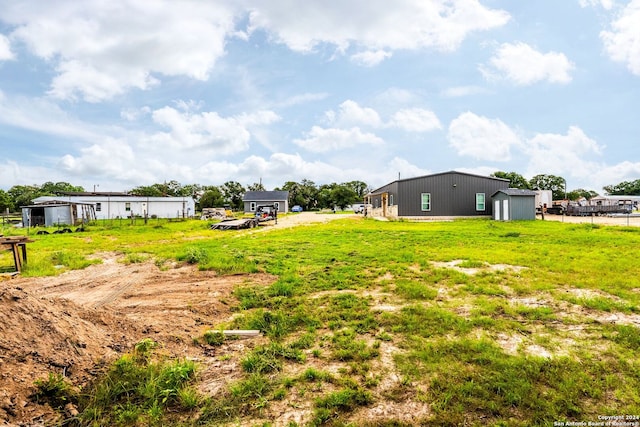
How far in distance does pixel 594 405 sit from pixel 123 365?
4447 millimetres

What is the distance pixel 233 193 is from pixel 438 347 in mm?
80058

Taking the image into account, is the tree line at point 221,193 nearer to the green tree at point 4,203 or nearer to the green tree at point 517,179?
the green tree at point 4,203

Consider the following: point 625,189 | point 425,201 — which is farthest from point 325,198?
point 625,189

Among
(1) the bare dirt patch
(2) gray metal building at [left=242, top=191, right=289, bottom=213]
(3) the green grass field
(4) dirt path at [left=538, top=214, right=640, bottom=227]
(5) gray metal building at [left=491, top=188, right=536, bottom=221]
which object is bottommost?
(3) the green grass field

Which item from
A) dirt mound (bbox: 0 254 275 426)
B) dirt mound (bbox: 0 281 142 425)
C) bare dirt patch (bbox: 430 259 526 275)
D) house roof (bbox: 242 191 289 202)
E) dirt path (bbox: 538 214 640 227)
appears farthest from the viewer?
house roof (bbox: 242 191 289 202)

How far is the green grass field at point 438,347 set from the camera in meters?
2.84

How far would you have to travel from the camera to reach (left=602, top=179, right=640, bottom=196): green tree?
299 ft

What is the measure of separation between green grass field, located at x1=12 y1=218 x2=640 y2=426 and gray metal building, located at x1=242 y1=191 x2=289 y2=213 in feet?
166

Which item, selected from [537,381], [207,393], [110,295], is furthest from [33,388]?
[537,381]

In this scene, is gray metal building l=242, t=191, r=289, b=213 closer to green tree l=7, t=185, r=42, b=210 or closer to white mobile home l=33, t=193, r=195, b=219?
white mobile home l=33, t=193, r=195, b=219

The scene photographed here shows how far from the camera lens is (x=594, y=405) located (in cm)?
278

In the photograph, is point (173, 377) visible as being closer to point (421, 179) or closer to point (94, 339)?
point (94, 339)

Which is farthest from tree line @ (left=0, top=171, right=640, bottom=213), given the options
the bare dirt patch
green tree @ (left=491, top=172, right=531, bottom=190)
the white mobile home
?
the bare dirt patch

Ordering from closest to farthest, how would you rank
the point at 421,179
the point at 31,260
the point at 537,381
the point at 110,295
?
the point at 537,381 → the point at 110,295 → the point at 31,260 → the point at 421,179
